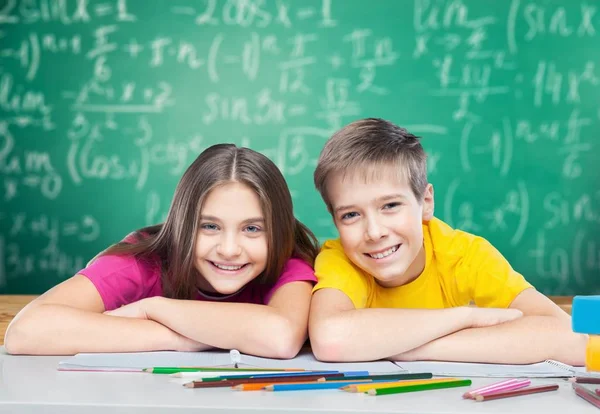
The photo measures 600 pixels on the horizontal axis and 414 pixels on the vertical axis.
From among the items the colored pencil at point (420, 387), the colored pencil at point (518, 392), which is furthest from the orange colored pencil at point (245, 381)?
the colored pencil at point (518, 392)

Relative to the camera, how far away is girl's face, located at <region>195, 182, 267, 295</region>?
154 cm

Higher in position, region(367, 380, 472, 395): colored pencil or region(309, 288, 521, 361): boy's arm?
region(309, 288, 521, 361): boy's arm

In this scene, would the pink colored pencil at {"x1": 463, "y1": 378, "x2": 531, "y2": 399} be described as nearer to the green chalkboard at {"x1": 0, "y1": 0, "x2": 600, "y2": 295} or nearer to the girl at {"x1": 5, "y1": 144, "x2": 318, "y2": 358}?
the girl at {"x1": 5, "y1": 144, "x2": 318, "y2": 358}

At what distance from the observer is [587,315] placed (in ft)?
2.94

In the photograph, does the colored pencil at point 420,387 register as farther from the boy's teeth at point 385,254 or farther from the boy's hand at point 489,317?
the boy's teeth at point 385,254

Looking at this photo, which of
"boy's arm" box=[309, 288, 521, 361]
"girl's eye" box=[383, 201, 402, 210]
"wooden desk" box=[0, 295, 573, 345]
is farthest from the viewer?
"wooden desk" box=[0, 295, 573, 345]

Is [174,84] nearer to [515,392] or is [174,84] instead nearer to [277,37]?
[277,37]

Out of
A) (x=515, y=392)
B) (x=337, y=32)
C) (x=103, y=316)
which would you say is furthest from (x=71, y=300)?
(x=337, y=32)

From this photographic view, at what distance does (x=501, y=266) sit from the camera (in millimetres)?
1613

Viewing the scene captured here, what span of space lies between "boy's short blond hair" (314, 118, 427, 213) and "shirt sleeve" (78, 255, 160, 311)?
1.39 feet

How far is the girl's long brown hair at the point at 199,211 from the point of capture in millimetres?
1571

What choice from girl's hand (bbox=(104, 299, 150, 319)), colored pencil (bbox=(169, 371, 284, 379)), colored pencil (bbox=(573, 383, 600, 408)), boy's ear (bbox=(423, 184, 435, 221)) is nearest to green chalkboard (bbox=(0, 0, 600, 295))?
boy's ear (bbox=(423, 184, 435, 221))

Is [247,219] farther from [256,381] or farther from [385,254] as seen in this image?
[256,381]

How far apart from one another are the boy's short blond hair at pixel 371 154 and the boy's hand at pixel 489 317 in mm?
323
